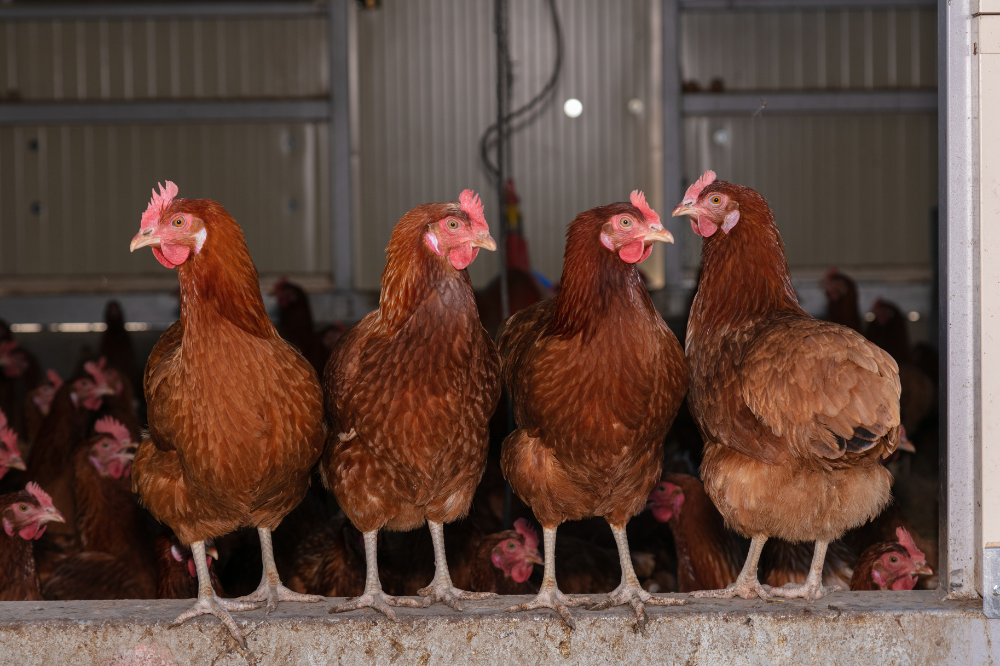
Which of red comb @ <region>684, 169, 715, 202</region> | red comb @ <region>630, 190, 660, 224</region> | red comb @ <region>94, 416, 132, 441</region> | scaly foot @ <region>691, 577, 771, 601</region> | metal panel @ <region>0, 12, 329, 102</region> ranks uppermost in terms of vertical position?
metal panel @ <region>0, 12, 329, 102</region>

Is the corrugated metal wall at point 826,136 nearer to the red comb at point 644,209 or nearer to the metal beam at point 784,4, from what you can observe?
the metal beam at point 784,4

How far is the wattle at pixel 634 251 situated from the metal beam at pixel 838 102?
575cm

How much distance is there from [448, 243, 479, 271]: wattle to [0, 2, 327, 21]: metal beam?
6144mm

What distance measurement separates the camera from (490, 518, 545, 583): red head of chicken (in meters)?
3.31

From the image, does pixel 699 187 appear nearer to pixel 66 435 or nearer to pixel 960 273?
pixel 960 273

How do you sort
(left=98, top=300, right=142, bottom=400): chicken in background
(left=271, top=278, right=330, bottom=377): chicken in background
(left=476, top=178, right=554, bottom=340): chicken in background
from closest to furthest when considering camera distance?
(left=476, top=178, right=554, bottom=340): chicken in background
(left=271, top=278, right=330, bottom=377): chicken in background
(left=98, top=300, right=142, bottom=400): chicken in background

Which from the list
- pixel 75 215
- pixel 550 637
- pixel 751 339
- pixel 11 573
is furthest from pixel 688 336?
pixel 75 215

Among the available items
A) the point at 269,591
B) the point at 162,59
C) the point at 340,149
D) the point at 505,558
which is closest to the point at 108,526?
the point at 269,591

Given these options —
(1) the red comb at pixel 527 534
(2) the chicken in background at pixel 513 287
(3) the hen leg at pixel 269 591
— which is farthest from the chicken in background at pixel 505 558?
(2) the chicken in background at pixel 513 287

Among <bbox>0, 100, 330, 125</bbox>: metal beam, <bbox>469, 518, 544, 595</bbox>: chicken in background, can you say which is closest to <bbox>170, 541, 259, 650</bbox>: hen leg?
<bbox>469, 518, 544, 595</bbox>: chicken in background

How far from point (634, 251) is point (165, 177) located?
6662 mm

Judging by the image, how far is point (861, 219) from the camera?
810cm

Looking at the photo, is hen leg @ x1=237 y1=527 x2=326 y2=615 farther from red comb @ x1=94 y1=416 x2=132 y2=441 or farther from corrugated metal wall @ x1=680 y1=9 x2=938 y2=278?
corrugated metal wall @ x1=680 y1=9 x2=938 y2=278

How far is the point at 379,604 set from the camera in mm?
2561
